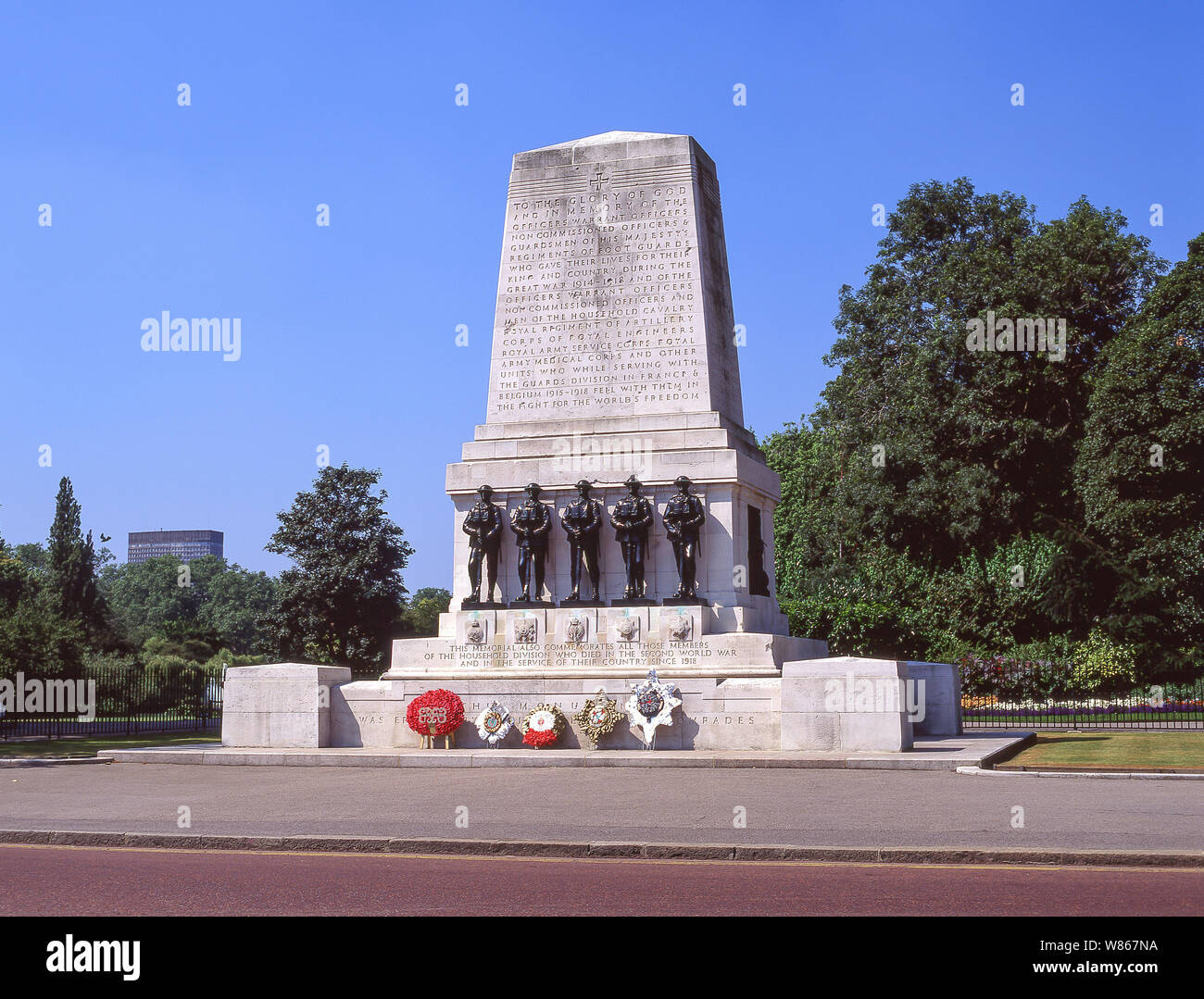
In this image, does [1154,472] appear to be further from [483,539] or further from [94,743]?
[94,743]

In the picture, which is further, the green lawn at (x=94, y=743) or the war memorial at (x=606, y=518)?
the green lawn at (x=94, y=743)

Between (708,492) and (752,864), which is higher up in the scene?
(708,492)

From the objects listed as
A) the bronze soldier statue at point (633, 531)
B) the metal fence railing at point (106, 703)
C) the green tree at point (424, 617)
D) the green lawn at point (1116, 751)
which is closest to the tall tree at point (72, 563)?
the green tree at point (424, 617)

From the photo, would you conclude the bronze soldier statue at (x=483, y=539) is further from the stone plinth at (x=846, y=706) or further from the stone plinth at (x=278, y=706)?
the stone plinth at (x=846, y=706)

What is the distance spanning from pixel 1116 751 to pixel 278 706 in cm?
1540

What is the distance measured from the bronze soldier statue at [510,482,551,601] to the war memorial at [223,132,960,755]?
0.14 ft

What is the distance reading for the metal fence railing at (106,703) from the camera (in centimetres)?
4022

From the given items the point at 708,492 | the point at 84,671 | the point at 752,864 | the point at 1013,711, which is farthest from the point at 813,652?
the point at 84,671

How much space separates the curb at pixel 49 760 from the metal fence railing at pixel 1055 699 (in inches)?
846

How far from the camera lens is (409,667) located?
2902 cm

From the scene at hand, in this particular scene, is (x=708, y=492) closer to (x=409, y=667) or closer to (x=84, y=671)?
(x=409, y=667)

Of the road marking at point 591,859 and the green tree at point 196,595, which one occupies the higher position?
the green tree at point 196,595

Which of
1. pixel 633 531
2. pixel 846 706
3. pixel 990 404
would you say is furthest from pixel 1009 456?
pixel 846 706
